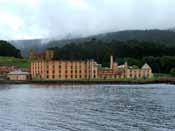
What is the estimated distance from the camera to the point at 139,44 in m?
190

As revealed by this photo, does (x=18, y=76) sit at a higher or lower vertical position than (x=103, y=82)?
higher

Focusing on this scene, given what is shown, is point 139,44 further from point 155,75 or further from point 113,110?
point 113,110

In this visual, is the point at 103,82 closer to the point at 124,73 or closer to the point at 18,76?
the point at 124,73

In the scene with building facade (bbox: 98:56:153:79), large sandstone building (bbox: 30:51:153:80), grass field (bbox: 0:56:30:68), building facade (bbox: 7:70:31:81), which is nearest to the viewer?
building facade (bbox: 7:70:31:81)

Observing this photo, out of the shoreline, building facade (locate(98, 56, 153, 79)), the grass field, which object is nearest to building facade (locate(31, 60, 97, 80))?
building facade (locate(98, 56, 153, 79))

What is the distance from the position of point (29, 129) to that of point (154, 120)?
→ 10.3 metres

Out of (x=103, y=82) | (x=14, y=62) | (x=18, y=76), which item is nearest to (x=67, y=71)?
(x=18, y=76)

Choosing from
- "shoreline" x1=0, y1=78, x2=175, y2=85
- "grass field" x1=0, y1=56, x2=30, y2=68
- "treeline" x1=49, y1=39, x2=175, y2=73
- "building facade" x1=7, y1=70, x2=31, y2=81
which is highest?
"treeline" x1=49, y1=39, x2=175, y2=73

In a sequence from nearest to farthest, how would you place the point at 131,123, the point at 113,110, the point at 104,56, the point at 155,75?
the point at 131,123
the point at 113,110
the point at 155,75
the point at 104,56

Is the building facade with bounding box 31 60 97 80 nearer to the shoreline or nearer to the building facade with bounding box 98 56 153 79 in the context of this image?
the building facade with bounding box 98 56 153 79

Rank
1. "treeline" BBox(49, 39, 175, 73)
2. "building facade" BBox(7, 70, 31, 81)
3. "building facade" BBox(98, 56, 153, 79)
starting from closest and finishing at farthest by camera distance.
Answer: "building facade" BBox(7, 70, 31, 81) < "building facade" BBox(98, 56, 153, 79) < "treeline" BBox(49, 39, 175, 73)

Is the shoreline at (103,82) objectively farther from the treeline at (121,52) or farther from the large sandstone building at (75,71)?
the treeline at (121,52)

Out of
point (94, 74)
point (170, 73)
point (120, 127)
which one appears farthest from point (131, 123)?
point (170, 73)

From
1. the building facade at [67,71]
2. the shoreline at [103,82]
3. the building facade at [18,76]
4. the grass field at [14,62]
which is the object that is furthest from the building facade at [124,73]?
the grass field at [14,62]
